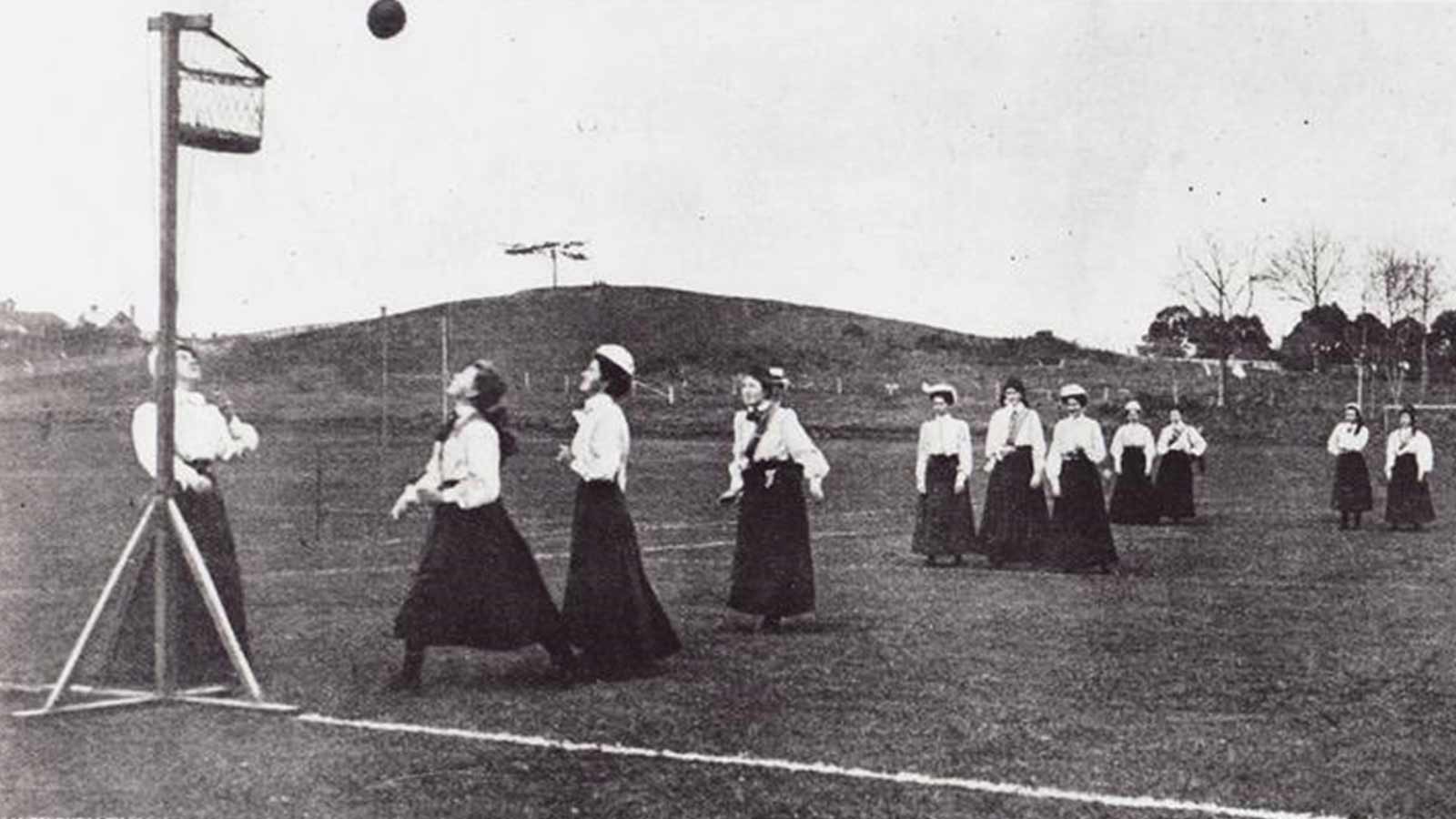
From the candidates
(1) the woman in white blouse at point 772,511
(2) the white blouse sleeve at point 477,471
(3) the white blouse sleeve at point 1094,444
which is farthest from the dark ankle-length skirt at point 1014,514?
(2) the white blouse sleeve at point 477,471

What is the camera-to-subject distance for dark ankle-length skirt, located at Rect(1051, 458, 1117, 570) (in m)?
18.6

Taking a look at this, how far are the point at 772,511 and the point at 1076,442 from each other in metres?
6.75

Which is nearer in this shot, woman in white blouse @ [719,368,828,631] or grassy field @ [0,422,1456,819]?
grassy field @ [0,422,1456,819]

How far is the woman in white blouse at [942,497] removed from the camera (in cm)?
1869

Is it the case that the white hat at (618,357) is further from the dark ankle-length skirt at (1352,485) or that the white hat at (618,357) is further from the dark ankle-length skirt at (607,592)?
the dark ankle-length skirt at (1352,485)

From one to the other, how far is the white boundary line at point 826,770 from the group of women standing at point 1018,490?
1017 cm

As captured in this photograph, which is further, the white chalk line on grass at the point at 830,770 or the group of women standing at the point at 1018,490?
the group of women standing at the point at 1018,490

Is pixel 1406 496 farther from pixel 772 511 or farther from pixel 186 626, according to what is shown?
pixel 186 626

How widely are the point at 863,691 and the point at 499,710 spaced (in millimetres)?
2056

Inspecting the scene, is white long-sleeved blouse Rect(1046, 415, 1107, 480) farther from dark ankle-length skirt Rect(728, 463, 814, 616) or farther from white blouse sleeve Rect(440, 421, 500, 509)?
white blouse sleeve Rect(440, 421, 500, 509)

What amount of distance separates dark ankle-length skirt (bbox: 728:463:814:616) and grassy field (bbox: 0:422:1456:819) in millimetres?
298

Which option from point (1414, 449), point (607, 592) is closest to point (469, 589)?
point (607, 592)

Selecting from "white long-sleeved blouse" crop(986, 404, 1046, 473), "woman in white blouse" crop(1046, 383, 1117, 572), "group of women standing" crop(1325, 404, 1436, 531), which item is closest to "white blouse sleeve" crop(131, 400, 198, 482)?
"woman in white blouse" crop(1046, 383, 1117, 572)

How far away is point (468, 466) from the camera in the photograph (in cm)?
957
